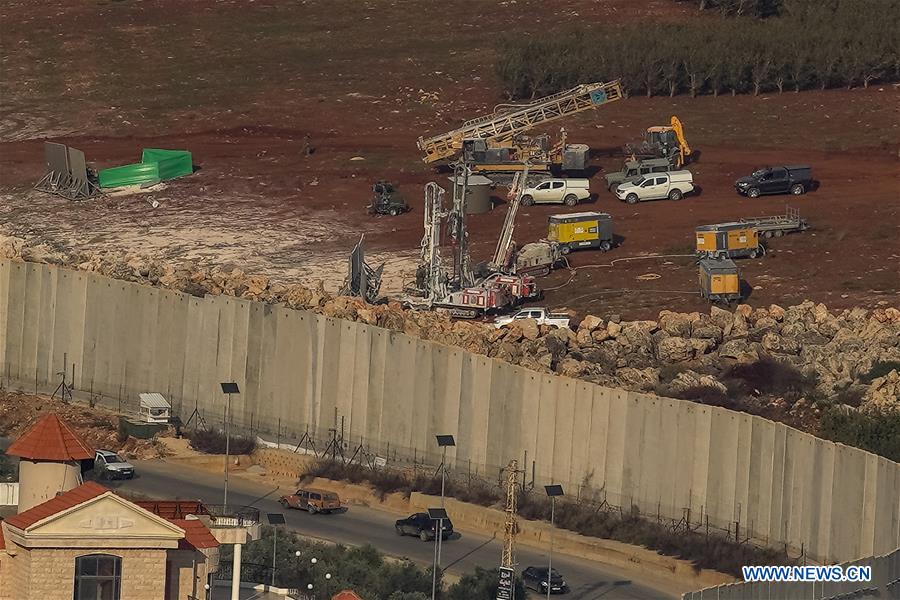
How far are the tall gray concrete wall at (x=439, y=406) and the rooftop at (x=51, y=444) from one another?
1077 inches

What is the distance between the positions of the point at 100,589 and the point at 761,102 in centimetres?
8957

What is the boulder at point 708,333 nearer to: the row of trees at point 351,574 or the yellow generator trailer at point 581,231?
the yellow generator trailer at point 581,231

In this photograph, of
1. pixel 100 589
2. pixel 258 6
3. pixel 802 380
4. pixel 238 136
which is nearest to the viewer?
pixel 100 589

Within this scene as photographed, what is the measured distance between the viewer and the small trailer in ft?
384

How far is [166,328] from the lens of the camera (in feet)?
343

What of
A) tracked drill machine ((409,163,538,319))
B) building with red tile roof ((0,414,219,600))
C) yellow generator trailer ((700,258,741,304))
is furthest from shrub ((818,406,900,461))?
building with red tile roof ((0,414,219,600))

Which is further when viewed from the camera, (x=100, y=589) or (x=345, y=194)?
(x=345, y=194)

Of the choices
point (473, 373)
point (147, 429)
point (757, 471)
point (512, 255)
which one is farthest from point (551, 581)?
point (512, 255)

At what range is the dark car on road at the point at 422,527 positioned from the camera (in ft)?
285

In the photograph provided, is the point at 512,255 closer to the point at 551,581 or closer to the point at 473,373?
the point at 473,373

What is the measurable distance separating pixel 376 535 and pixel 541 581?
7951 millimetres

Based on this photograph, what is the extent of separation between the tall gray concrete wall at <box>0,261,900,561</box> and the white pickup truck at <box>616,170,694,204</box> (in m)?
27.2

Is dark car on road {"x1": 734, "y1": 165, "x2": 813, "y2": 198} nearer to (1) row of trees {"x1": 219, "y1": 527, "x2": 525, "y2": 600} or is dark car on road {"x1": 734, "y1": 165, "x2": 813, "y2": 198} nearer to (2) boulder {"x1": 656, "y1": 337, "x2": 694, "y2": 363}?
(2) boulder {"x1": 656, "y1": 337, "x2": 694, "y2": 363}

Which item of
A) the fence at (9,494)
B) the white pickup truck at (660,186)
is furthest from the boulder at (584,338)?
the fence at (9,494)
